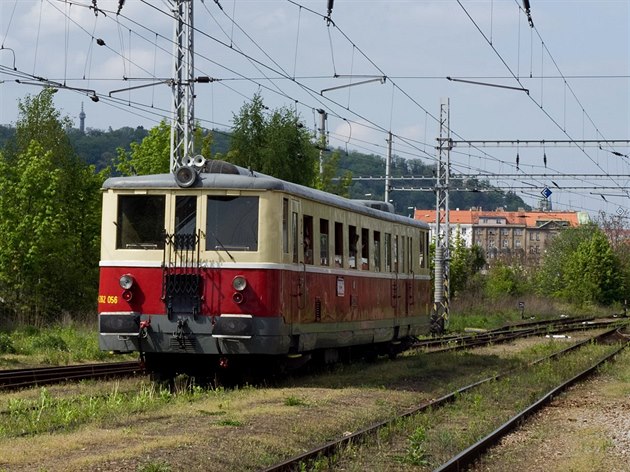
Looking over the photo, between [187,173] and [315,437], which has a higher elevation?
[187,173]

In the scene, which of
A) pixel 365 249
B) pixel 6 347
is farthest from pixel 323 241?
pixel 6 347

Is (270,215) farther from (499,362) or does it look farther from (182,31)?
(182,31)

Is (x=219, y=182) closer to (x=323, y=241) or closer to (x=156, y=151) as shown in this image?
(x=323, y=241)

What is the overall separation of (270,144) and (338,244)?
26.0 m

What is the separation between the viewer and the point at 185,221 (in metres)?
16.1

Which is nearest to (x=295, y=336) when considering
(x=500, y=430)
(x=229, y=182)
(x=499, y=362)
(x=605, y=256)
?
(x=229, y=182)

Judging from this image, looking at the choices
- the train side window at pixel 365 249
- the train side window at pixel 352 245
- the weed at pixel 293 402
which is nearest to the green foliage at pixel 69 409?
the weed at pixel 293 402

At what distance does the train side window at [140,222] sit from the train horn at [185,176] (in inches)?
14.0

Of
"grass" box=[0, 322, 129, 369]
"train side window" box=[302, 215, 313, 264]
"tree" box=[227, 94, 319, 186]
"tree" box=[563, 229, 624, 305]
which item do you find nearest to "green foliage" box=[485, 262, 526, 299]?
"tree" box=[563, 229, 624, 305]

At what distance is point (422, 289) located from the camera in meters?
25.0

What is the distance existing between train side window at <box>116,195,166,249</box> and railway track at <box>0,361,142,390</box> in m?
2.55

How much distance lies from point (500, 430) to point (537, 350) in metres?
15.9

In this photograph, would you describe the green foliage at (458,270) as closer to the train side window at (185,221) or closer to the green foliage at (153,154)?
the green foliage at (153,154)

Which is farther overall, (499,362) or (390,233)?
(499,362)
